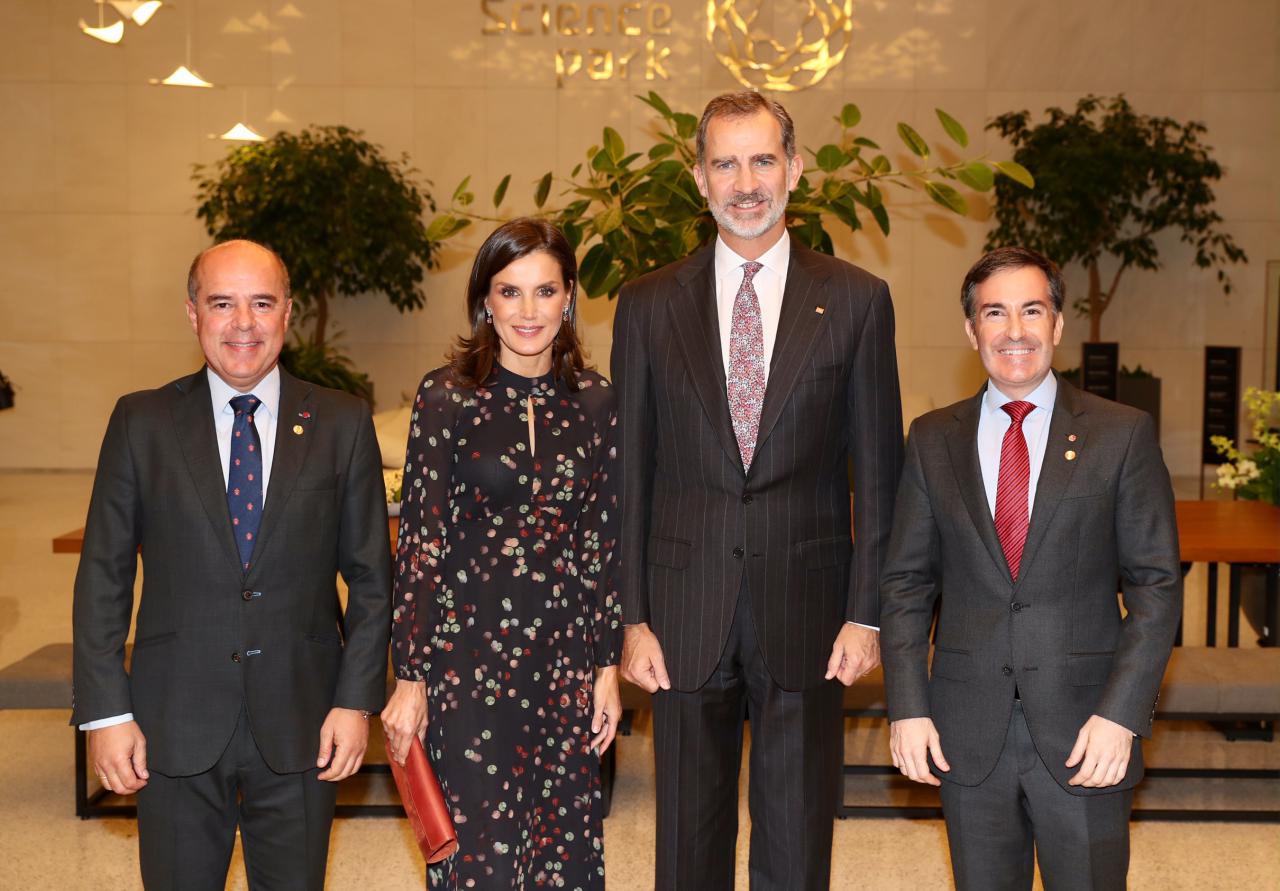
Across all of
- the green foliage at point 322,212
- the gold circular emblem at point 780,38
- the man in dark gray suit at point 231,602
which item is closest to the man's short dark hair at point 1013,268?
the man in dark gray suit at point 231,602

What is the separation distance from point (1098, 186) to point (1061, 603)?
835 centimetres

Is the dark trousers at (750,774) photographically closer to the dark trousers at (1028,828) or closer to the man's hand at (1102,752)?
the dark trousers at (1028,828)

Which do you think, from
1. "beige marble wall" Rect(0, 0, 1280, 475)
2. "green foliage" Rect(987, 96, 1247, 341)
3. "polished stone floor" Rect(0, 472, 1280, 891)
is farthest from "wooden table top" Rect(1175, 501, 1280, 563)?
"beige marble wall" Rect(0, 0, 1280, 475)

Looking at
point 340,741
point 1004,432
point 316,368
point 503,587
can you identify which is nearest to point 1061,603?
point 1004,432

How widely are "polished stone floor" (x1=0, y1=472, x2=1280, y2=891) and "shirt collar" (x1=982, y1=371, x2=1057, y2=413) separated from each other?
1.81m

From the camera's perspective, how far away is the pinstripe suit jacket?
8.77ft

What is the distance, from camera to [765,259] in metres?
2.77

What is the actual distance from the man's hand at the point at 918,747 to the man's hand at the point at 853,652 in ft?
0.72

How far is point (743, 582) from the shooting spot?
2.69 meters

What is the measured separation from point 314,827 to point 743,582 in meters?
0.97

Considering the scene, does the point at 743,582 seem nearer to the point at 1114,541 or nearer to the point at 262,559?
the point at 1114,541

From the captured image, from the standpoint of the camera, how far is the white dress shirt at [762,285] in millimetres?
2736

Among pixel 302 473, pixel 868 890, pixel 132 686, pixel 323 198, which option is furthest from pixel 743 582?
pixel 323 198

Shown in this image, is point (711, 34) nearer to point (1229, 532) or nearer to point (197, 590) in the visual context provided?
point (1229, 532)
